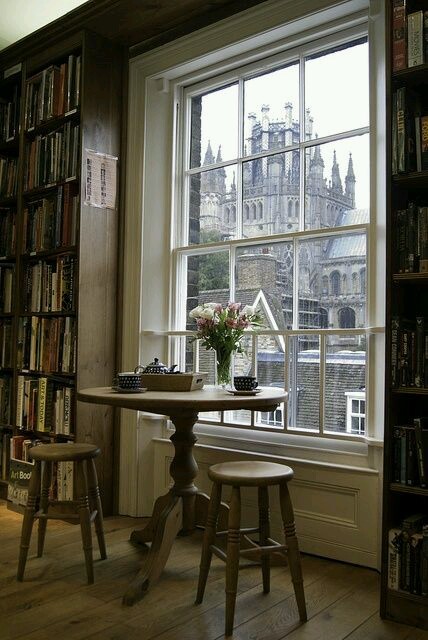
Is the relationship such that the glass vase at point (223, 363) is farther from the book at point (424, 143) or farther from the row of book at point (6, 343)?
the row of book at point (6, 343)

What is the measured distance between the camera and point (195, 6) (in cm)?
320

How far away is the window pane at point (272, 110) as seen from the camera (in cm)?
314

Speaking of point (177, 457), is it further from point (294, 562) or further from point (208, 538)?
point (294, 562)

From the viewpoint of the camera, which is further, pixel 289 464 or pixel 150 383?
pixel 289 464

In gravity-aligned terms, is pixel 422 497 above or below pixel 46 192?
below

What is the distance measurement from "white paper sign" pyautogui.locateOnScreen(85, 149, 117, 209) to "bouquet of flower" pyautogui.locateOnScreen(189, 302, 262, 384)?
1051mm

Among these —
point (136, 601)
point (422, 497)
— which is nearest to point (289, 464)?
point (422, 497)

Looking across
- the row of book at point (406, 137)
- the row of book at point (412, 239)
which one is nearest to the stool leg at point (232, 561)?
the row of book at point (412, 239)

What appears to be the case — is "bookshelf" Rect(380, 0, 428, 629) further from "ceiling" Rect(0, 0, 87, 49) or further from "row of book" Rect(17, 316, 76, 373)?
"ceiling" Rect(0, 0, 87, 49)

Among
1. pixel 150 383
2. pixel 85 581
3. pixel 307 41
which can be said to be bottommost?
pixel 85 581

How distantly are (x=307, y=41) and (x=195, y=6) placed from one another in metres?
0.63

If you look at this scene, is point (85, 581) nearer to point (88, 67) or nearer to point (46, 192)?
point (46, 192)

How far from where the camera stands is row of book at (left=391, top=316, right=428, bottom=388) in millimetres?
2135

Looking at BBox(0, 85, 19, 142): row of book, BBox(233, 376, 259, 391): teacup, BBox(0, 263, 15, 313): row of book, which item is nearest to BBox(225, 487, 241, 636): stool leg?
BBox(233, 376, 259, 391): teacup
